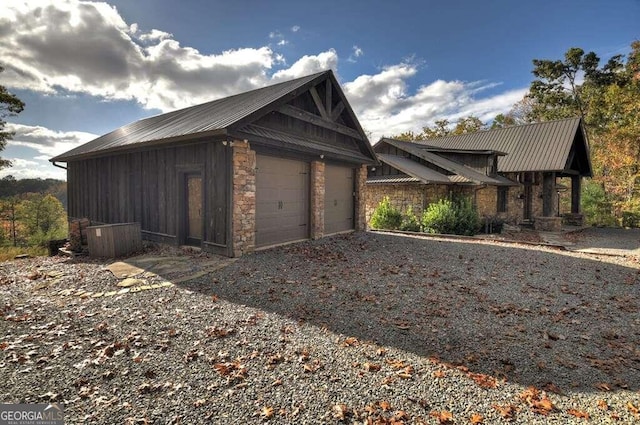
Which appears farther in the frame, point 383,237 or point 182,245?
point 383,237

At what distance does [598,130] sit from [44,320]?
35.9 metres

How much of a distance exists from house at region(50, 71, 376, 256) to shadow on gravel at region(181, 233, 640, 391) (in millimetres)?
1190

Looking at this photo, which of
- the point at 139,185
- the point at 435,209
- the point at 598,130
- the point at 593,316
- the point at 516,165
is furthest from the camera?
the point at 598,130

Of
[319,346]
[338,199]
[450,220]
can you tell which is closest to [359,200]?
[338,199]

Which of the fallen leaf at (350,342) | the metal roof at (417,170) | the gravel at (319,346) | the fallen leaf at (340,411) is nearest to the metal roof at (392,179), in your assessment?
the metal roof at (417,170)

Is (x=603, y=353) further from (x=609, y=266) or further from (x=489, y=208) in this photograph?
(x=489, y=208)

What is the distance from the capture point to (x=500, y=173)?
1878 centimetres

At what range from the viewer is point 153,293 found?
5.26 m

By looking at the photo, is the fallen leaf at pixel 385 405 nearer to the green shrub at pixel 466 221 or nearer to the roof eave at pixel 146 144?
the roof eave at pixel 146 144

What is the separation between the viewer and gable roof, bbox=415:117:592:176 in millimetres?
17734

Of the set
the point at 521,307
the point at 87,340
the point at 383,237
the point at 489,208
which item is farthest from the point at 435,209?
the point at 87,340

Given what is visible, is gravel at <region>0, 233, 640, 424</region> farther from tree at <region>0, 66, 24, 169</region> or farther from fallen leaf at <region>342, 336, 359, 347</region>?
tree at <region>0, 66, 24, 169</region>

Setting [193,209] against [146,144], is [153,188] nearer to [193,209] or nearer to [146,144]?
[146,144]

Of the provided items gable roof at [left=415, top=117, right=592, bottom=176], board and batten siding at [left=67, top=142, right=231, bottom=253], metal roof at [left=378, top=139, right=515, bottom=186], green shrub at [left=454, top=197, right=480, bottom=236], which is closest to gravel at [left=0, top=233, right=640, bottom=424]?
board and batten siding at [left=67, top=142, right=231, bottom=253]
